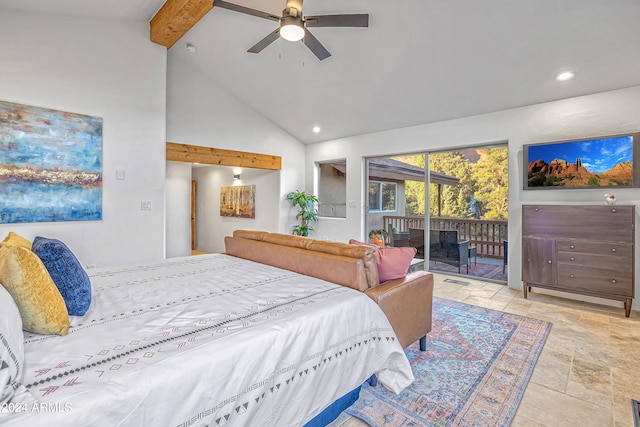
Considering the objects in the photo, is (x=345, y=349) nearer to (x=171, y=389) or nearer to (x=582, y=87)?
(x=171, y=389)

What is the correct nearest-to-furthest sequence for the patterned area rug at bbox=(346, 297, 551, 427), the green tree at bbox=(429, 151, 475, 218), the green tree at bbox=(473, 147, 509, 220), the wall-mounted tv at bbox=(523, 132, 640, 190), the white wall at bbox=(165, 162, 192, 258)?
the patterned area rug at bbox=(346, 297, 551, 427)
the wall-mounted tv at bbox=(523, 132, 640, 190)
the green tree at bbox=(473, 147, 509, 220)
the green tree at bbox=(429, 151, 475, 218)
the white wall at bbox=(165, 162, 192, 258)

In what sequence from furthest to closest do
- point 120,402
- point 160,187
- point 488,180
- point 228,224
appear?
1. point 228,224
2. point 488,180
3. point 160,187
4. point 120,402

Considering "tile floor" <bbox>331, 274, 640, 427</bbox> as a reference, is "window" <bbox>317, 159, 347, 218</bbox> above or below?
above

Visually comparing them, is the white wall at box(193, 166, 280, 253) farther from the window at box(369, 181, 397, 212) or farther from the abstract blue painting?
the abstract blue painting

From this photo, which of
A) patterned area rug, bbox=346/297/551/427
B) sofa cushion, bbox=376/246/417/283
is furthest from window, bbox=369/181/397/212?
sofa cushion, bbox=376/246/417/283

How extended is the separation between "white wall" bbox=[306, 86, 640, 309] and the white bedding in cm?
347

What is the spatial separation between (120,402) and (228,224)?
6886 mm

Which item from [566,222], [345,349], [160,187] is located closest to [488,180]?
[566,222]

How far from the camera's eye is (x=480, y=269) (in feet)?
16.5

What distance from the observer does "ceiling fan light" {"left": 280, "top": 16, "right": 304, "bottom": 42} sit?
239cm

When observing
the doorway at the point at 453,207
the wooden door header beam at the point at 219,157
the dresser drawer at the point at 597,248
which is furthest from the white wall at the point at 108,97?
the dresser drawer at the point at 597,248

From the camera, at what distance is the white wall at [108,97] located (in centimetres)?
331

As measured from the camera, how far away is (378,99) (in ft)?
16.0

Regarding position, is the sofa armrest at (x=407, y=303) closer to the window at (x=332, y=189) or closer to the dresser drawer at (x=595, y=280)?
→ the dresser drawer at (x=595, y=280)
